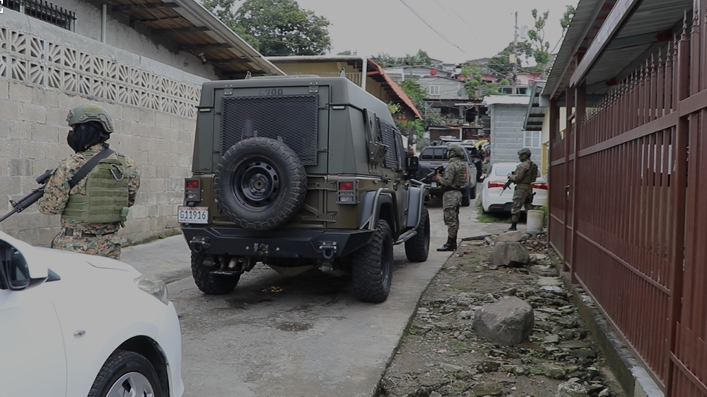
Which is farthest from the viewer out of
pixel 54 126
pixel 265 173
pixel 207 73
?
pixel 207 73

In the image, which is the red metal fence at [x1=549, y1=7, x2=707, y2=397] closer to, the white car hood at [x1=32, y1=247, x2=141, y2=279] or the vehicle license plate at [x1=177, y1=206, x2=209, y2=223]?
the white car hood at [x1=32, y1=247, x2=141, y2=279]

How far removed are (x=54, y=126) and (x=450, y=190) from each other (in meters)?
5.92

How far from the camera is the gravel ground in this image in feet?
13.3

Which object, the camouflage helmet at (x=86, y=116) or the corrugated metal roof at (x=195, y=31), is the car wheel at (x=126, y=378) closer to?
the camouflage helmet at (x=86, y=116)

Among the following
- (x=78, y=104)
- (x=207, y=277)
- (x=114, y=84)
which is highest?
(x=114, y=84)

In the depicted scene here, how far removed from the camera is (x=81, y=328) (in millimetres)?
2379

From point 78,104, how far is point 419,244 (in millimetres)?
4937

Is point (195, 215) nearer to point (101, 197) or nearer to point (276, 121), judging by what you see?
point (276, 121)

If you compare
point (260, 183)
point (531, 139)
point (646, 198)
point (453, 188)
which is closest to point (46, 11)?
point (260, 183)

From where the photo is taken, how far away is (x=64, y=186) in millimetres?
4195

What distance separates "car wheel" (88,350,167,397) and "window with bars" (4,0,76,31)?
6.79 metres

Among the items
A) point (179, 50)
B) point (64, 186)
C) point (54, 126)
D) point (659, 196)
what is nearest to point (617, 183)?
point (659, 196)

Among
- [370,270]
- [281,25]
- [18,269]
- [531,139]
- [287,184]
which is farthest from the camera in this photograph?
[281,25]

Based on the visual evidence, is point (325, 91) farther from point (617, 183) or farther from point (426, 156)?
point (426, 156)
